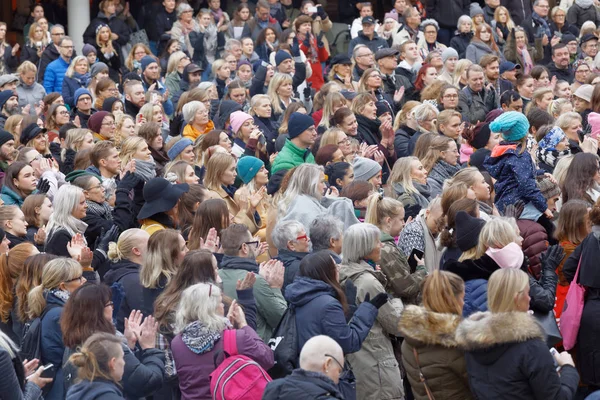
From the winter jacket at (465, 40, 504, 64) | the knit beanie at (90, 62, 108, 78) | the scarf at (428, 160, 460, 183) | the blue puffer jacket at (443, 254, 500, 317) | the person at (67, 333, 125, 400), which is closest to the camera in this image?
the person at (67, 333, 125, 400)

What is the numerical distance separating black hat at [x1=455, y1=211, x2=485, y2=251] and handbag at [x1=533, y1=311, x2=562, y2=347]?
635 mm

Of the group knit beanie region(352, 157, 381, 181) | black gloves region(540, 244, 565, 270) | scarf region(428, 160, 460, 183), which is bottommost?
scarf region(428, 160, 460, 183)

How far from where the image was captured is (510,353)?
19.8 ft

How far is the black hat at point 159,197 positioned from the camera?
30.2 ft

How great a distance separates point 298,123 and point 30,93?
18.8ft

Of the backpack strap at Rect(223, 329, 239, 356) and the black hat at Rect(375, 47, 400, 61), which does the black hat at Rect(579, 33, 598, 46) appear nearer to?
the black hat at Rect(375, 47, 400, 61)

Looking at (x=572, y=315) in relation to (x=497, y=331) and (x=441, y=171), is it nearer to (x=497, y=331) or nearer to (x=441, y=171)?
(x=497, y=331)

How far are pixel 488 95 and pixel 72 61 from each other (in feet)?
18.7

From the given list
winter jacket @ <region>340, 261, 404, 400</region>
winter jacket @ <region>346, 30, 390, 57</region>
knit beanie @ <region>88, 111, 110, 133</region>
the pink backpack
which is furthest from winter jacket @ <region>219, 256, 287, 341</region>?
winter jacket @ <region>346, 30, 390, 57</region>

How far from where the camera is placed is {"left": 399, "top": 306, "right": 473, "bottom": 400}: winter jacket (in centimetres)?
636

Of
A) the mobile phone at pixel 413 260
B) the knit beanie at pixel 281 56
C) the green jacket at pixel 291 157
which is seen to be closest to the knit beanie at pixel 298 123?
the green jacket at pixel 291 157

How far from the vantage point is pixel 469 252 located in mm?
7754

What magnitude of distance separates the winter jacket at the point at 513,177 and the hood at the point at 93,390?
4.77 metres

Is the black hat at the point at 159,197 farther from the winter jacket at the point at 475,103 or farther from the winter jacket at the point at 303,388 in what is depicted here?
the winter jacket at the point at 475,103
